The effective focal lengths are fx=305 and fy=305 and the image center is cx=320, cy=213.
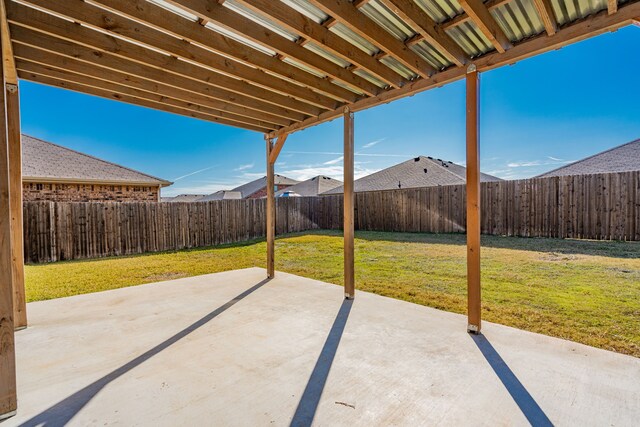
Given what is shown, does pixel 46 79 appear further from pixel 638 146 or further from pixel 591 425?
pixel 638 146

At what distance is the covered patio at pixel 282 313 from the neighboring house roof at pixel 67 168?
8579 mm

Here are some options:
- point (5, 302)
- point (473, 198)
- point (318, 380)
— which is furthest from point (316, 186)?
point (5, 302)

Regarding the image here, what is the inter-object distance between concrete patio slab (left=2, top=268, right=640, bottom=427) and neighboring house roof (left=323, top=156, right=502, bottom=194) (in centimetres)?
1152

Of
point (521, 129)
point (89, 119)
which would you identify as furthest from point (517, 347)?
point (89, 119)

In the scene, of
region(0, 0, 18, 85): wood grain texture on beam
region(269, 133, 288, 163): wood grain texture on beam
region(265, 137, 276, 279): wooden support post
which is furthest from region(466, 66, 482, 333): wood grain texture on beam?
region(0, 0, 18, 85): wood grain texture on beam

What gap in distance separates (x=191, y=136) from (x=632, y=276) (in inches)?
687

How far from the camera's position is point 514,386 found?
1.74m

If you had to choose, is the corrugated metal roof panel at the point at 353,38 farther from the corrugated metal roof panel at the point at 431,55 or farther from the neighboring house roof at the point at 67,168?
the neighboring house roof at the point at 67,168

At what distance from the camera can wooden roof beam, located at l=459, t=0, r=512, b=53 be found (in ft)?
6.07

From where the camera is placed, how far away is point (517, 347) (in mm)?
2242

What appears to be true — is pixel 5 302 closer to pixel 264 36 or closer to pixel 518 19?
pixel 264 36

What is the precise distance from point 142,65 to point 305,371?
9.29ft

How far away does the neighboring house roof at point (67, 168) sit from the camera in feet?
31.0

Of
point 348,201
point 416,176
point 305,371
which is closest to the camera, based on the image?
point 305,371
